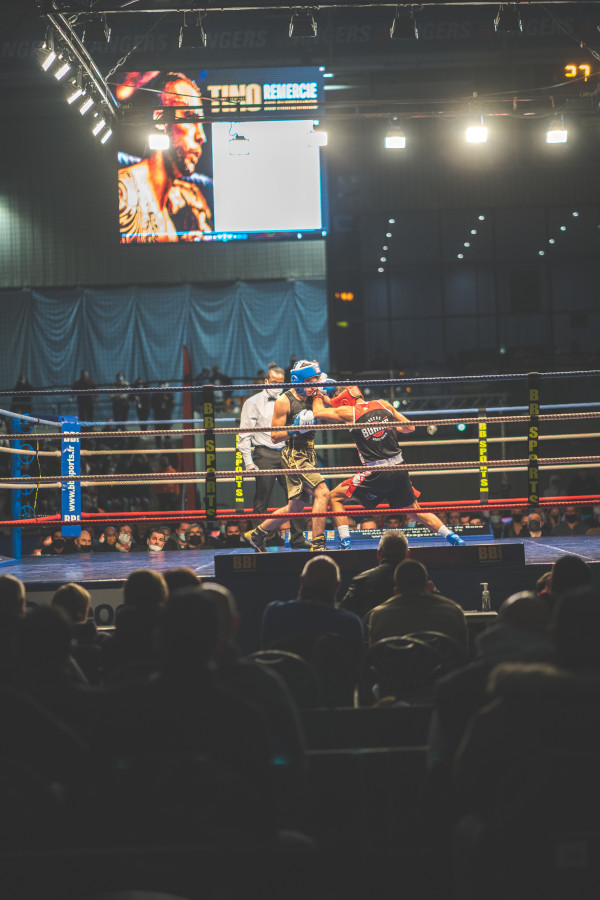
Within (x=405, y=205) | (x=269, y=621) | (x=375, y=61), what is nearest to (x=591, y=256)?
(x=405, y=205)

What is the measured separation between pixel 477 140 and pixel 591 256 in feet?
23.2

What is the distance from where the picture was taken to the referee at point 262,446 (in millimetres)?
7727

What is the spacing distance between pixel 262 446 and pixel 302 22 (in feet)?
15.2

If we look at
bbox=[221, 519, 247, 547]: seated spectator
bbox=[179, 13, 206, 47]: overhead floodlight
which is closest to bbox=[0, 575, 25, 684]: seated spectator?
bbox=[221, 519, 247, 547]: seated spectator

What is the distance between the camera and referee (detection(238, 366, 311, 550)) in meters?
7.73

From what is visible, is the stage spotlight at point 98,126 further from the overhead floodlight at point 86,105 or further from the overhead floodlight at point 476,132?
the overhead floodlight at point 476,132

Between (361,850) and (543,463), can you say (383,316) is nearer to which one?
(543,463)

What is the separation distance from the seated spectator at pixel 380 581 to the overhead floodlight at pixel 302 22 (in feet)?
22.8

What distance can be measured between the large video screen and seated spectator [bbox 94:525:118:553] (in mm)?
7117

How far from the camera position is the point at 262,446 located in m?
8.57

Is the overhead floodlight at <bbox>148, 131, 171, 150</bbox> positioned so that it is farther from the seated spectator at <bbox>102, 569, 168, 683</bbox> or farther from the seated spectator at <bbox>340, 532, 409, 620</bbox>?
the seated spectator at <bbox>102, 569, 168, 683</bbox>

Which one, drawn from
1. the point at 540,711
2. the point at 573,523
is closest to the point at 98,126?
the point at 573,523

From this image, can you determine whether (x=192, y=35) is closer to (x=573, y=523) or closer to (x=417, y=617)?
(x=573, y=523)

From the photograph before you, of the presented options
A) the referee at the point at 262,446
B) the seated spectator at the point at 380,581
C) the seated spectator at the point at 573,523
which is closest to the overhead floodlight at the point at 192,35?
the referee at the point at 262,446
